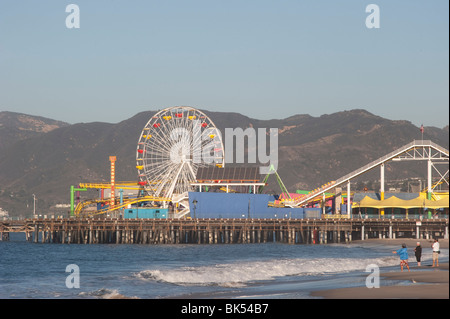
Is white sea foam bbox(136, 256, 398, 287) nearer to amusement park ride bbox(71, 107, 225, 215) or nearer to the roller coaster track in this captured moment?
the roller coaster track

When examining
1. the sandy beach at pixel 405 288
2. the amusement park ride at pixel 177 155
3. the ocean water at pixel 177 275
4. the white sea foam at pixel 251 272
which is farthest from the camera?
the amusement park ride at pixel 177 155

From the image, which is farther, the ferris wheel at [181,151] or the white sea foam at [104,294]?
the ferris wheel at [181,151]

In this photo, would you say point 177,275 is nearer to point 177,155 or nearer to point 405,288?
point 405,288

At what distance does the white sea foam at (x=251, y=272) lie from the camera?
141ft

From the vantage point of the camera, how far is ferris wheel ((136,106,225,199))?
343ft

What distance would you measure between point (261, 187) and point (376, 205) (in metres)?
15.0

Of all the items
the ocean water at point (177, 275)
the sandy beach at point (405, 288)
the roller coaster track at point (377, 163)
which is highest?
the roller coaster track at point (377, 163)

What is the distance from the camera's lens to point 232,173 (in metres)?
103

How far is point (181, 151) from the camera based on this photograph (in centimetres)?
10581

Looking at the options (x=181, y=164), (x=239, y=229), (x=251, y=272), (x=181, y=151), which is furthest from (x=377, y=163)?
(x=251, y=272)

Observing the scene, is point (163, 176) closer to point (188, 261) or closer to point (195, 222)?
point (195, 222)

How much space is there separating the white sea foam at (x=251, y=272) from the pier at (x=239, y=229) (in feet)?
120

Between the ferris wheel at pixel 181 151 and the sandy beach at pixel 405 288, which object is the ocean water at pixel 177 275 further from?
the ferris wheel at pixel 181 151

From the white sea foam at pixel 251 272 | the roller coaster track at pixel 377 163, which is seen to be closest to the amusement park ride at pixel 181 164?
the roller coaster track at pixel 377 163
